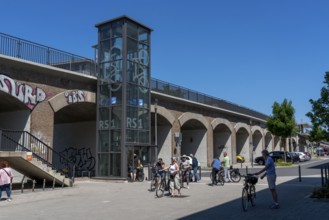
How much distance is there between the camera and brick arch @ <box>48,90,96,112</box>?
21.7 m

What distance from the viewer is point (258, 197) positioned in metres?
14.4

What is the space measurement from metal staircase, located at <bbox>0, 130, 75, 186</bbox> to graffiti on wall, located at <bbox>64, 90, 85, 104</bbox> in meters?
3.27

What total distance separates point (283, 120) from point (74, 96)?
2946cm

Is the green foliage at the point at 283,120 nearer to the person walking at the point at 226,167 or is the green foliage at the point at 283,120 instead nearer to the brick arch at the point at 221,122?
the brick arch at the point at 221,122

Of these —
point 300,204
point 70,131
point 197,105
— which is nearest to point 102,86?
point 70,131

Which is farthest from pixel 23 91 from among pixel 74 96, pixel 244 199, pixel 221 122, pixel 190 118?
pixel 221 122

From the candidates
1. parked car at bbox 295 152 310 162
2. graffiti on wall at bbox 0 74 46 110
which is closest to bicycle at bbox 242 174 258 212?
graffiti on wall at bbox 0 74 46 110

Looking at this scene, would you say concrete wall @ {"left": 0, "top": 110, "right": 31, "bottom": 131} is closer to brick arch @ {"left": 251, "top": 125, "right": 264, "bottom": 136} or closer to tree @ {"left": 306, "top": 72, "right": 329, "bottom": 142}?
tree @ {"left": 306, "top": 72, "right": 329, "bottom": 142}

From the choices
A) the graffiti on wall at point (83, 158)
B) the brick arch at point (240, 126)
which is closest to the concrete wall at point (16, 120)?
the graffiti on wall at point (83, 158)

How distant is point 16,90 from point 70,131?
1192 cm

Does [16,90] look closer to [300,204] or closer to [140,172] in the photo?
[140,172]

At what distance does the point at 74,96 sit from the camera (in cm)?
2303

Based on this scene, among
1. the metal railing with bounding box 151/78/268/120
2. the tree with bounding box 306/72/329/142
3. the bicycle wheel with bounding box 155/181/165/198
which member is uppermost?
the metal railing with bounding box 151/78/268/120

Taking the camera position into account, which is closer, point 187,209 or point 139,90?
point 187,209
